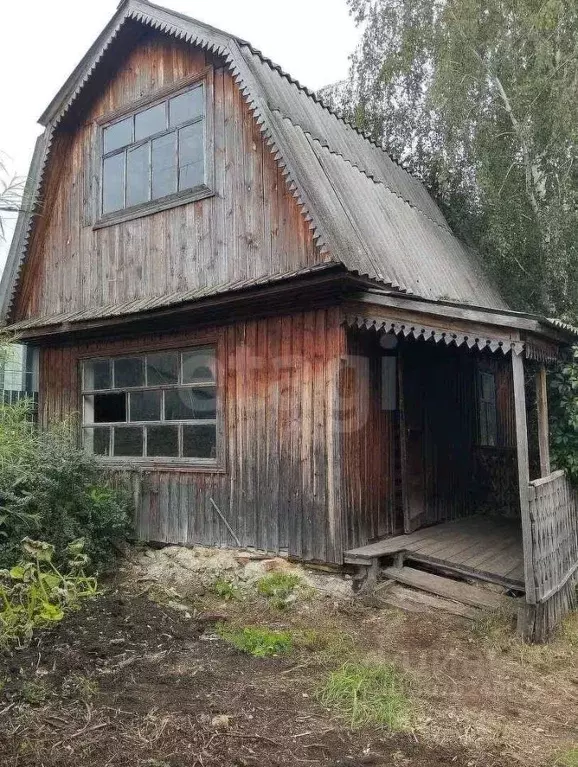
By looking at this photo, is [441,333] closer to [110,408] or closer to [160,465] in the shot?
[160,465]

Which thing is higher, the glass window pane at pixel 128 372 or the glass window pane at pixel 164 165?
the glass window pane at pixel 164 165

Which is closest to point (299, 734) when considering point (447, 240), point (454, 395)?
point (454, 395)

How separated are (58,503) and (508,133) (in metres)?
10.7

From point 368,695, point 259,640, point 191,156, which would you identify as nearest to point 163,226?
point 191,156

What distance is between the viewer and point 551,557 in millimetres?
6121

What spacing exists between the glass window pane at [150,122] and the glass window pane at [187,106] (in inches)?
6.4

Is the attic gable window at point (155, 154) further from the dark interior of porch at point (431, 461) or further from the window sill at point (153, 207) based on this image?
the dark interior of porch at point (431, 461)

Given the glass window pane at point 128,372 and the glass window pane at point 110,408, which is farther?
the glass window pane at point 110,408

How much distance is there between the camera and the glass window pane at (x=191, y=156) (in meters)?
8.05

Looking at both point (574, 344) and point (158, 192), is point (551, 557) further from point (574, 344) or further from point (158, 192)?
point (158, 192)

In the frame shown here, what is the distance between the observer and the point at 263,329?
7.29 metres

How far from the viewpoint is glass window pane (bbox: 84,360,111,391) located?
9078 millimetres

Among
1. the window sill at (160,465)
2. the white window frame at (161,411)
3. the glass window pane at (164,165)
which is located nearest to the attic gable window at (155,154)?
the glass window pane at (164,165)

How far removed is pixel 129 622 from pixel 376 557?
247 centimetres
